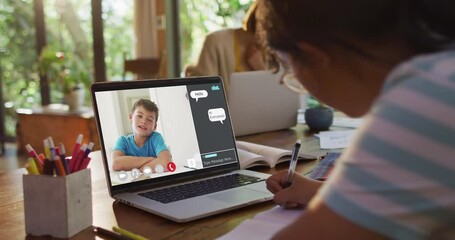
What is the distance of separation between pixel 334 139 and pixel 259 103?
12.1 inches

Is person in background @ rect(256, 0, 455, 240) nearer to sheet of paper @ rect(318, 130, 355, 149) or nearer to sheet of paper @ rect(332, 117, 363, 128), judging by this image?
sheet of paper @ rect(318, 130, 355, 149)

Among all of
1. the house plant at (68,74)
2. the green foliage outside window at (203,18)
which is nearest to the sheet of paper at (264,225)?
the green foliage outside window at (203,18)

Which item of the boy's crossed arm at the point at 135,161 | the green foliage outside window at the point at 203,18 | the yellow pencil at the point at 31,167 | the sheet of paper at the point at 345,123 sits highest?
the green foliage outside window at the point at 203,18

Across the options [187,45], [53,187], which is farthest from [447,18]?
[187,45]

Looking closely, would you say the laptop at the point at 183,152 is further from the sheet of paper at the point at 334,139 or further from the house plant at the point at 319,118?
the house plant at the point at 319,118

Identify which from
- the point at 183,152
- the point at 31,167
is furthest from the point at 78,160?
the point at 183,152

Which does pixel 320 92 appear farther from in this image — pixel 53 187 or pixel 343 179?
pixel 53 187

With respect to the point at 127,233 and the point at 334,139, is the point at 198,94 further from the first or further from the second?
the point at 334,139

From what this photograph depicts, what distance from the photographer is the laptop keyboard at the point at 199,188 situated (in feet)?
3.31

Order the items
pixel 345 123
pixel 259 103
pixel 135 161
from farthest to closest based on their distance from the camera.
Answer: pixel 345 123
pixel 259 103
pixel 135 161

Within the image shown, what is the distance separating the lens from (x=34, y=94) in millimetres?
5570

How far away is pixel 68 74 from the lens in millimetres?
4434

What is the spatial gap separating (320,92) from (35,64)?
17.5 ft

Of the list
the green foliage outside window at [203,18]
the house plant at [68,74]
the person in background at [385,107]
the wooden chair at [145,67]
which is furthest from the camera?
the wooden chair at [145,67]
